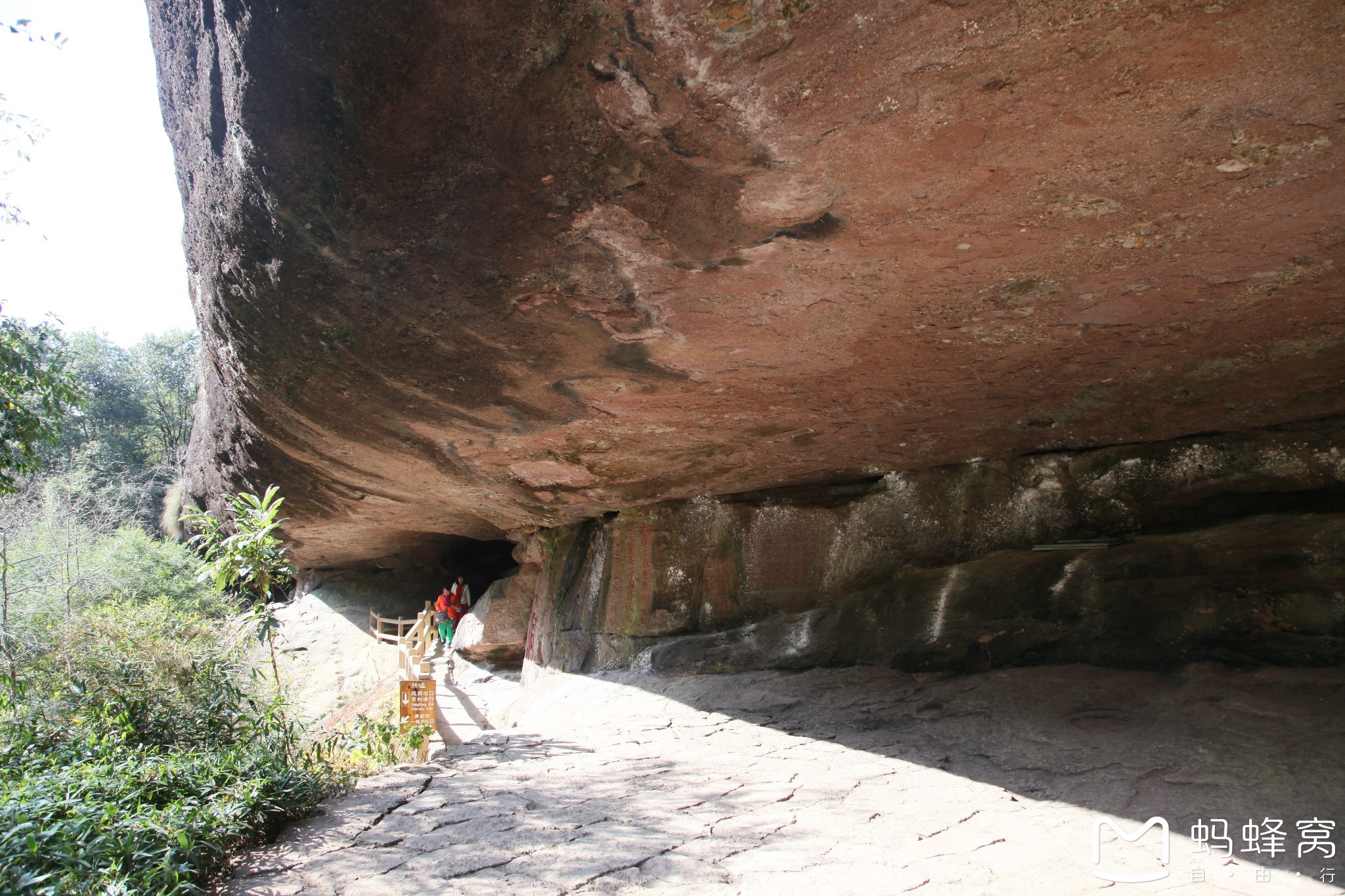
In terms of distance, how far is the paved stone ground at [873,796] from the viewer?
231 cm

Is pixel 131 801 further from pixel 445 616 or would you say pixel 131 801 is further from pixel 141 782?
pixel 445 616

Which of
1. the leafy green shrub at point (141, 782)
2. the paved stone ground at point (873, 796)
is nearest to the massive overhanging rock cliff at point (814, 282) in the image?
the paved stone ground at point (873, 796)

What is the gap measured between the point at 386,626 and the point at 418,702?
6.15m

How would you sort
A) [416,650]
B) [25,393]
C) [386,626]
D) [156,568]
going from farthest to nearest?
1. [156,568]
2. [386,626]
3. [416,650]
4. [25,393]

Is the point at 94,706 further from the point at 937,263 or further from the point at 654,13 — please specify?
the point at 937,263

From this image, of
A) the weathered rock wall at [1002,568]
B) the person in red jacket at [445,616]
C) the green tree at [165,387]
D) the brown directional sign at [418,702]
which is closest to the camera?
the weathered rock wall at [1002,568]

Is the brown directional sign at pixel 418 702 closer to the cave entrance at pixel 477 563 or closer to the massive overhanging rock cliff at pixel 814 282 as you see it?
the massive overhanging rock cliff at pixel 814 282

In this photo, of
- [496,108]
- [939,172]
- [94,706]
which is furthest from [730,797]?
[94,706]

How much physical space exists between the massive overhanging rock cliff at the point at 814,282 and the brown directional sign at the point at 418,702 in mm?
→ 1547

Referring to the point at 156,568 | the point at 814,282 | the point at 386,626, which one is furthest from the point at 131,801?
the point at 156,568

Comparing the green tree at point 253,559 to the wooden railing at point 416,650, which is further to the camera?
the wooden railing at point 416,650

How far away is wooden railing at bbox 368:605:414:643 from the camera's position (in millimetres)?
9617

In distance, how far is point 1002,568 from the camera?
475 centimetres

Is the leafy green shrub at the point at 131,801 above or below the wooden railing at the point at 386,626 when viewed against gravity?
below
